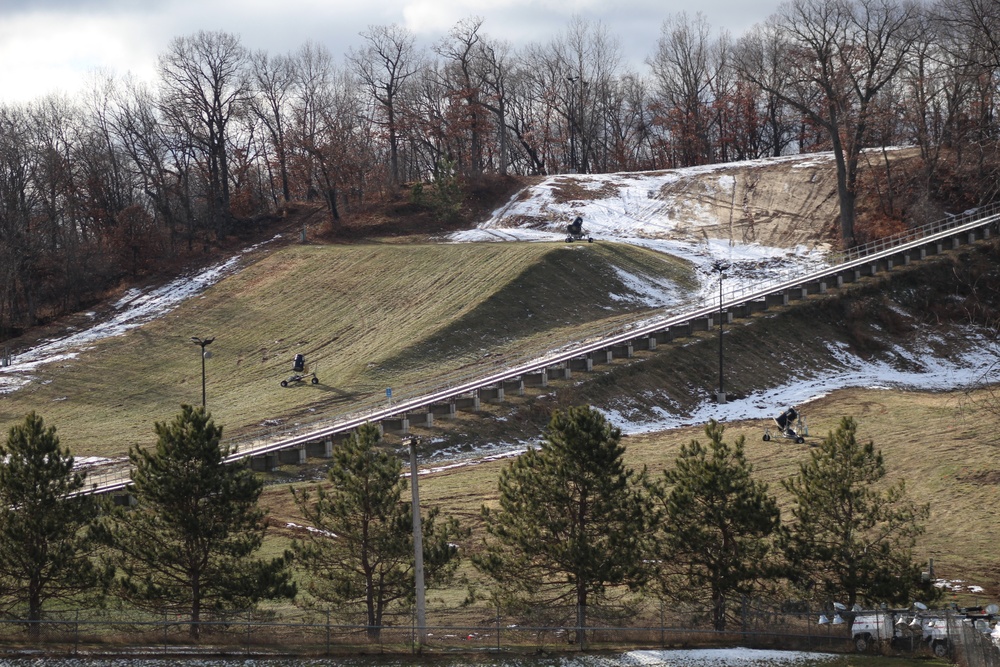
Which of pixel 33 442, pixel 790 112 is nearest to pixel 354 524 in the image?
pixel 33 442

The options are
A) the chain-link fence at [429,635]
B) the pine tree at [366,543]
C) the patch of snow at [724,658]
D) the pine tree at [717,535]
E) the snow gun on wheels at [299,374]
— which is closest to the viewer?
the patch of snow at [724,658]

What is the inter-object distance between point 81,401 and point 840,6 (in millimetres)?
58558

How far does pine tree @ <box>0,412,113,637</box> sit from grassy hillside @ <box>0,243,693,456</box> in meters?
22.3

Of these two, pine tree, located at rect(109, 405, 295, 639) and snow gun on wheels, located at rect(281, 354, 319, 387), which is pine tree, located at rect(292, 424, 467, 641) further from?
snow gun on wheels, located at rect(281, 354, 319, 387)

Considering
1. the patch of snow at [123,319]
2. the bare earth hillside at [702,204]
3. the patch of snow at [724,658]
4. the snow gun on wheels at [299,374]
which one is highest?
the bare earth hillside at [702,204]

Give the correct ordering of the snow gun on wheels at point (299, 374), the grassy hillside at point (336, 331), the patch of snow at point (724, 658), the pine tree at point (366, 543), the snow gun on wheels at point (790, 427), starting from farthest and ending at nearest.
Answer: the snow gun on wheels at point (299, 374) < the grassy hillside at point (336, 331) < the snow gun on wheels at point (790, 427) < the pine tree at point (366, 543) < the patch of snow at point (724, 658)

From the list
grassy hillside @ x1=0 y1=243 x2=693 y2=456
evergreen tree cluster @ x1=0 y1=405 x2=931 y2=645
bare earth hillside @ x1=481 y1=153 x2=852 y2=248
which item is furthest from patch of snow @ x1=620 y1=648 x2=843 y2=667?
bare earth hillside @ x1=481 y1=153 x2=852 y2=248

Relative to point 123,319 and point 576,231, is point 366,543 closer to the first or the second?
point 123,319

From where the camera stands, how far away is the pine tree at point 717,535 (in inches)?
1040

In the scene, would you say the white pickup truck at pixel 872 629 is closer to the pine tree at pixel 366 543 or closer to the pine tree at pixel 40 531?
the pine tree at pixel 366 543

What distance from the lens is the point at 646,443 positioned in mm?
48969

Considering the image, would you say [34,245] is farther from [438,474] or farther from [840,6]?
[840,6]

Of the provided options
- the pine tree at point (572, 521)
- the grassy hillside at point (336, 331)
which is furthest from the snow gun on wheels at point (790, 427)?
the pine tree at point (572, 521)

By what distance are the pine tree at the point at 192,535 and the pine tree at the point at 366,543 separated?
1072mm
